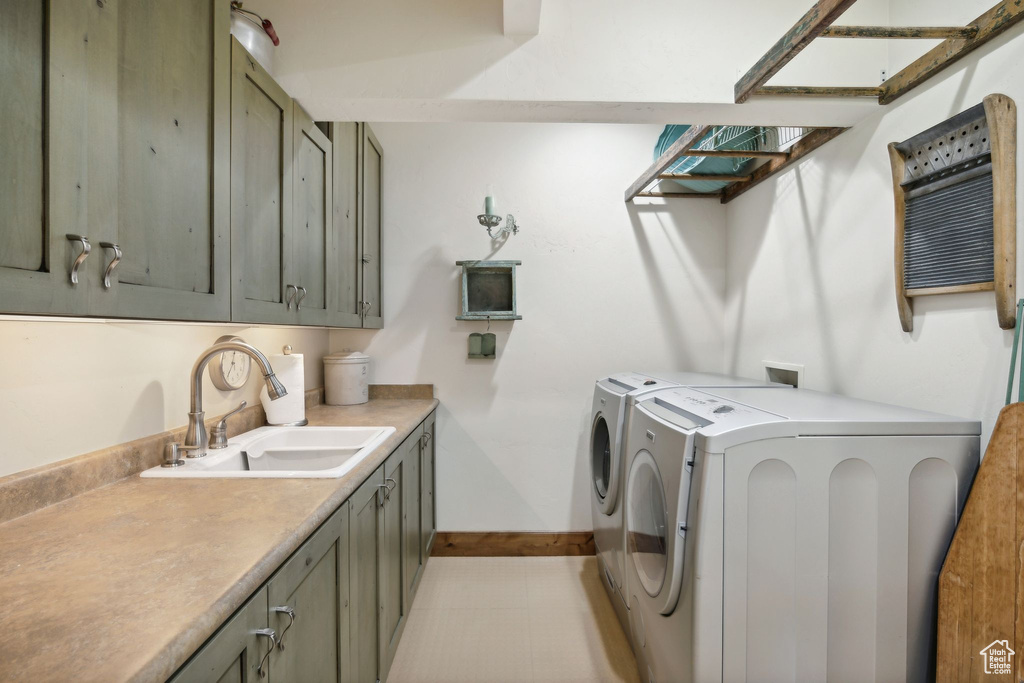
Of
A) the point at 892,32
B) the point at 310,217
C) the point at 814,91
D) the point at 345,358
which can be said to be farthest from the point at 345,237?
the point at 892,32

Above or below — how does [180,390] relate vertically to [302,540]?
above

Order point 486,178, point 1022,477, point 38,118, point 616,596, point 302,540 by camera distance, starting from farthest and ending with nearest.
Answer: point 486,178
point 616,596
point 1022,477
point 302,540
point 38,118

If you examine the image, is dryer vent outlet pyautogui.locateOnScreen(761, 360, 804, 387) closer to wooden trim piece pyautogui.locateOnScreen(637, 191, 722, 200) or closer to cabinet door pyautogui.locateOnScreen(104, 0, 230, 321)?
wooden trim piece pyautogui.locateOnScreen(637, 191, 722, 200)

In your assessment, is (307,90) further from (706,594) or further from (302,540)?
(706,594)

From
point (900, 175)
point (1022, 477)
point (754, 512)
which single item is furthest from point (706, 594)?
point (900, 175)

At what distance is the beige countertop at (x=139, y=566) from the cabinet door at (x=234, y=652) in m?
0.03

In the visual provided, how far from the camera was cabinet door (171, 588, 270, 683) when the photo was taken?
2.12ft

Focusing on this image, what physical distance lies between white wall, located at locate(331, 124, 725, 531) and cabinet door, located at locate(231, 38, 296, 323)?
1.28m

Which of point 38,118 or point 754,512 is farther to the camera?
point 754,512

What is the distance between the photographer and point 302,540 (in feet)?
3.09

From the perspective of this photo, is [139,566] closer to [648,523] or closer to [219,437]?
[219,437]

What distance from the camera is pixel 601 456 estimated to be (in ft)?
8.14

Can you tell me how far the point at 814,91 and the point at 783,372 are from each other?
1.25 m

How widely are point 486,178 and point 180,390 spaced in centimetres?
200
